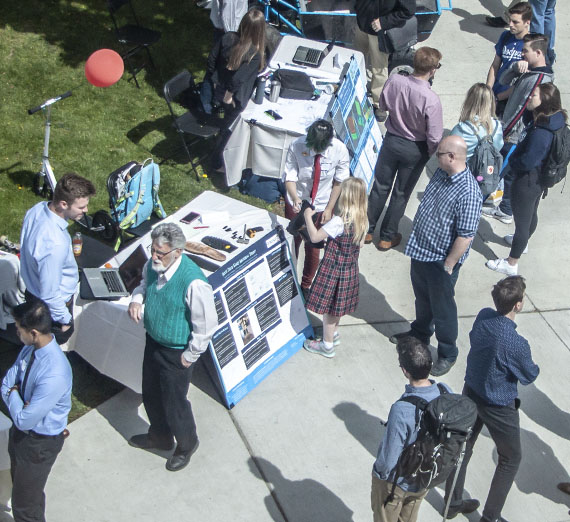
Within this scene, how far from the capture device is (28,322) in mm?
4125

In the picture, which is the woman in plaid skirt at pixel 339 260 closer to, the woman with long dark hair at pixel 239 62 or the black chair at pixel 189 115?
the woman with long dark hair at pixel 239 62

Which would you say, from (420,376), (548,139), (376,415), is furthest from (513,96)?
(420,376)

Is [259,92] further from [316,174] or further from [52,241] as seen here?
[52,241]

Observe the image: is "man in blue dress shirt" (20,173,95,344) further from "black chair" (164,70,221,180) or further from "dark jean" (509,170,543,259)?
"dark jean" (509,170,543,259)

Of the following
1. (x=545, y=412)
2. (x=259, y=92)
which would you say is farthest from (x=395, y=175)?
(x=545, y=412)

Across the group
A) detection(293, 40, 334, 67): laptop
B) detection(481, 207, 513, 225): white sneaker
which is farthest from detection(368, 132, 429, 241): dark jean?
detection(293, 40, 334, 67): laptop

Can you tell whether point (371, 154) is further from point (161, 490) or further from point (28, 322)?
point (28, 322)

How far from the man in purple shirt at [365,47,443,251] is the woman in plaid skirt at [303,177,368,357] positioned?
159cm

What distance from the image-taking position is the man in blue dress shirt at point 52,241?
5.04 metres

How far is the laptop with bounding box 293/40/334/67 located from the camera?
8.88m

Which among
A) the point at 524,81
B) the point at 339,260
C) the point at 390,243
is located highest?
the point at 524,81

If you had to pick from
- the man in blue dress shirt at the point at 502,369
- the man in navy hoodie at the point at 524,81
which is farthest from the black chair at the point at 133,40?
the man in blue dress shirt at the point at 502,369

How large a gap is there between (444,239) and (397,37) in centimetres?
435

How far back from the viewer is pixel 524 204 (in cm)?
710
